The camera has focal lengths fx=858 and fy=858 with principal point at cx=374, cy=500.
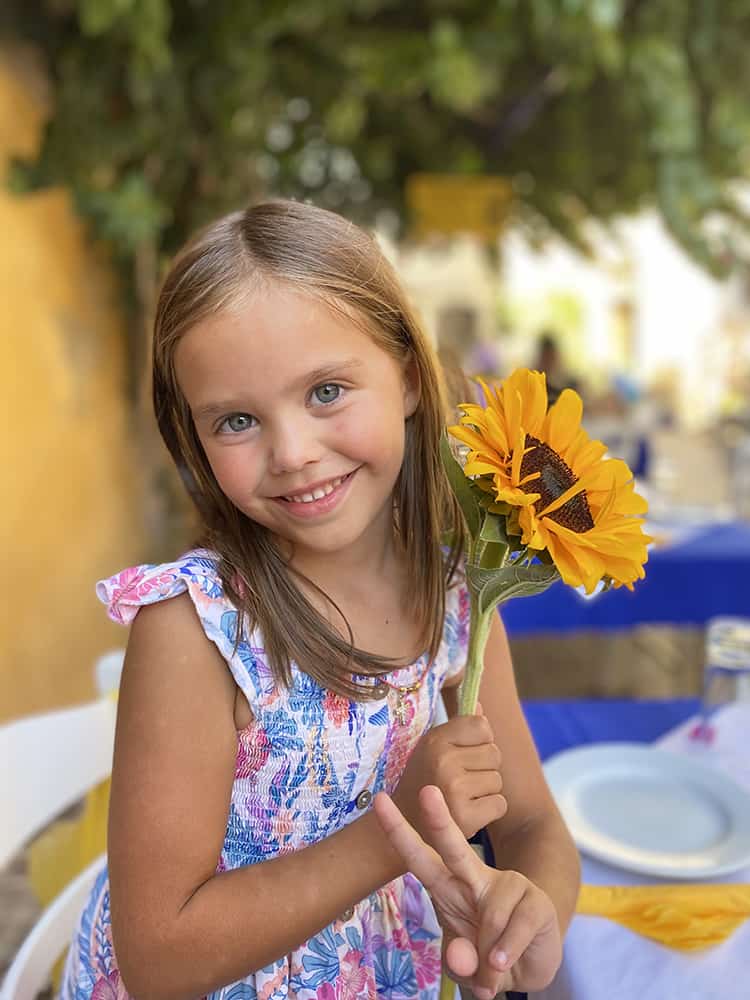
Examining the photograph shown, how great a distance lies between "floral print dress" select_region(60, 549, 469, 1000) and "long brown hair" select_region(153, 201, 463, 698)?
1.1 inches

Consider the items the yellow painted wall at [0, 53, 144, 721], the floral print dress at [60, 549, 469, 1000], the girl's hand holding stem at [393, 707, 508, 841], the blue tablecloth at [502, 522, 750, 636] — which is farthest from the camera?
the yellow painted wall at [0, 53, 144, 721]

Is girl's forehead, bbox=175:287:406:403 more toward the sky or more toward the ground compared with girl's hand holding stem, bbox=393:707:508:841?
more toward the sky

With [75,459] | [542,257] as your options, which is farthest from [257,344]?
[542,257]

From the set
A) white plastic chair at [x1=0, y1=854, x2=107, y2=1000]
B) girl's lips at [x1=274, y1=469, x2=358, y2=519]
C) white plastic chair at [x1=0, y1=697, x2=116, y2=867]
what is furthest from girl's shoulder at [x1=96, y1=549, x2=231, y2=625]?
white plastic chair at [x1=0, y1=697, x2=116, y2=867]

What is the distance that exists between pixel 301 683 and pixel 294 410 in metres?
0.30

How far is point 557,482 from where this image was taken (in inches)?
27.9

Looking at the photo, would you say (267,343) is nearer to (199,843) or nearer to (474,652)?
(474,652)

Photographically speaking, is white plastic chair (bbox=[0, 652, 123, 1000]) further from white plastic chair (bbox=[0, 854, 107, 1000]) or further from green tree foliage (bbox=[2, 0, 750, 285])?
green tree foliage (bbox=[2, 0, 750, 285])

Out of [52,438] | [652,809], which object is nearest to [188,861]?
[652,809]

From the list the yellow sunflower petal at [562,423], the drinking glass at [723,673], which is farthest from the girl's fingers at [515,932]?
the drinking glass at [723,673]

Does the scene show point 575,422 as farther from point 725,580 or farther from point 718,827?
point 725,580

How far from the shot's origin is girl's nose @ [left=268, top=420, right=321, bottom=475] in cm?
79

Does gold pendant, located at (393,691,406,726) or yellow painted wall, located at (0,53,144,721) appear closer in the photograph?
gold pendant, located at (393,691,406,726)

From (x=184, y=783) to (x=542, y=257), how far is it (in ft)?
23.6
